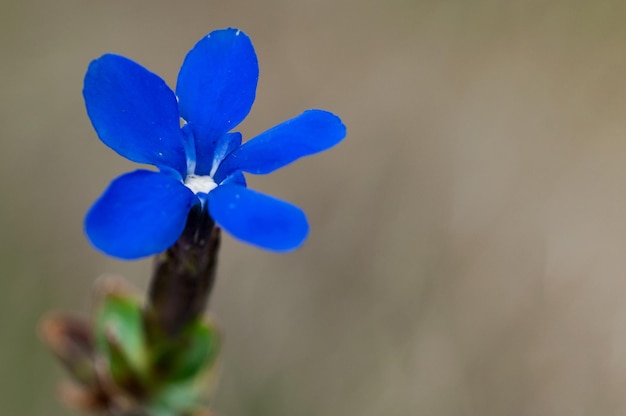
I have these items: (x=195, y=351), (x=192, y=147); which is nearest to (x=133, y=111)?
(x=192, y=147)

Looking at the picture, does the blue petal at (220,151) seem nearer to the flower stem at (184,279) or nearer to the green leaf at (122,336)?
the flower stem at (184,279)

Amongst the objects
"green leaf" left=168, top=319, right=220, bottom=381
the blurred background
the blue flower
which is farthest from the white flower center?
the blurred background

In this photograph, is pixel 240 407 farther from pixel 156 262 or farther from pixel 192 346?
pixel 156 262

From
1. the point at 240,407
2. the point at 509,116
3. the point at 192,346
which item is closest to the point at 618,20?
the point at 509,116

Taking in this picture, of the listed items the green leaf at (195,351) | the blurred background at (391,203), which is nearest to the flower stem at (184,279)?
the green leaf at (195,351)

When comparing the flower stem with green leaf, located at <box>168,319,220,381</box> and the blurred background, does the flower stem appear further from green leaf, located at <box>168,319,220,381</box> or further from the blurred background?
the blurred background
